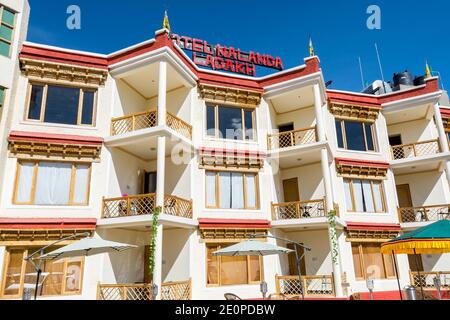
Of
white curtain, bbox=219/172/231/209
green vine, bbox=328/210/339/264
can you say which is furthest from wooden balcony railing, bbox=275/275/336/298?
white curtain, bbox=219/172/231/209

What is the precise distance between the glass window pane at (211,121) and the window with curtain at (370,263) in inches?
370

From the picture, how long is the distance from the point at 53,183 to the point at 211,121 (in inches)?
309

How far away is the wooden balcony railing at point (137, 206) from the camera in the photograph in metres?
13.9

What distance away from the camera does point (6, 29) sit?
14414mm

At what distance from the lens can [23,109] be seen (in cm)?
1422

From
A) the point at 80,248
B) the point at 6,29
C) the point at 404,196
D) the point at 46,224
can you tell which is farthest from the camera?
the point at 404,196

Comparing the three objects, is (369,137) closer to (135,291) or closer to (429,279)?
(429,279)

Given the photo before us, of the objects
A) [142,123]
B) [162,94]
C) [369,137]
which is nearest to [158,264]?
[142,123]

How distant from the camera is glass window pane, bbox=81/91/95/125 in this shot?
1508cm

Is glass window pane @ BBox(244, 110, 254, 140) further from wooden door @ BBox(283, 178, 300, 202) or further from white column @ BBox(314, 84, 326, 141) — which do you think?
wooden door @ BBox(283, 178, 300, 202)

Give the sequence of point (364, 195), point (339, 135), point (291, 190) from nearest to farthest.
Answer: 1. point (364, 195)
2. point (291, 190)
3. point (339, 135)

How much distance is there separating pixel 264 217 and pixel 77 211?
846 cm

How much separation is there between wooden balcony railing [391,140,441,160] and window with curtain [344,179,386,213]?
8.55ft

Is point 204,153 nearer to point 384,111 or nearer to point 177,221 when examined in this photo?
point 177,221
